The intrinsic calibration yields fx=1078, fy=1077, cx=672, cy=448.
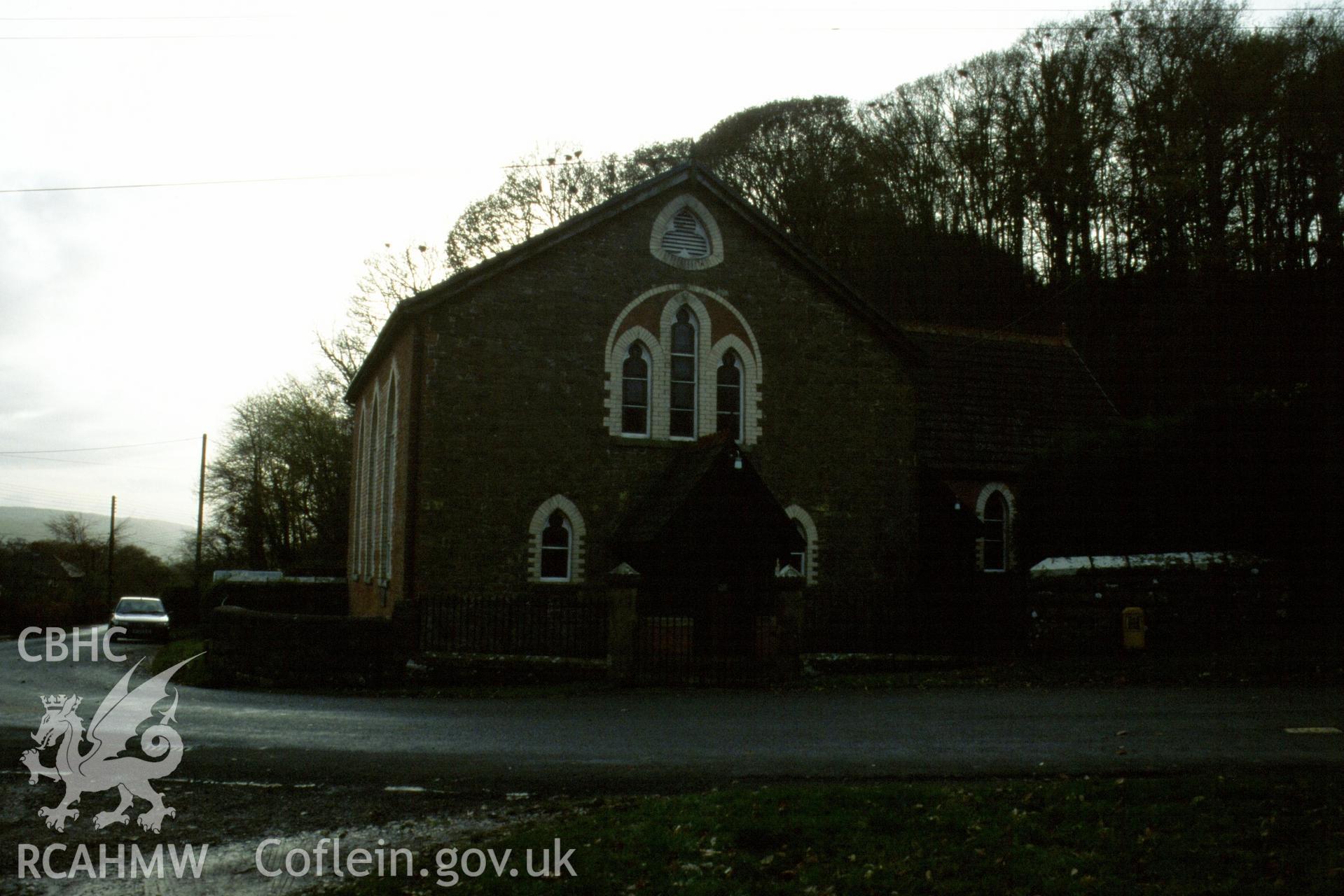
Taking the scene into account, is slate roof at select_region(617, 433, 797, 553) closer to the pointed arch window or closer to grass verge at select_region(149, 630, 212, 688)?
grass verge at select_region(149, 630, 212, 688)

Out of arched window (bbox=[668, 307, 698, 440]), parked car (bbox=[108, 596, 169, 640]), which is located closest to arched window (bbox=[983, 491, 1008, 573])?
arched window (bbox=[668, 307, 698, 440])

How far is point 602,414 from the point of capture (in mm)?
21406

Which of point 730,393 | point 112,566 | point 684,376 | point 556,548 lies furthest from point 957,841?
point 112,566

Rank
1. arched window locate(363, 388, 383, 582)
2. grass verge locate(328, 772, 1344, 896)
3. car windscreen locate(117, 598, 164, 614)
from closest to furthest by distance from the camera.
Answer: grass verge locate(328, 772, 1344, 896) → arched window locate(363, 388, 383, 582) → car windscreen locate(117, 598, 164, 614)

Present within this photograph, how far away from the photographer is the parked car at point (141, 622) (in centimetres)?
3397

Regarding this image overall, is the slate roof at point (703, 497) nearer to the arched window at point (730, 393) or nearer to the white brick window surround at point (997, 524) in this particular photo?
the arched window at point (730, 393)

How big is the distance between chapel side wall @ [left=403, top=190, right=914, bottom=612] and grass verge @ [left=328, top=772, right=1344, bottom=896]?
12.6 metres

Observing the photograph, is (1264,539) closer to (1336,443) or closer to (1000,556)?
(1336,443)

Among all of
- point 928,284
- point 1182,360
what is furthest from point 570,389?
point 928,284

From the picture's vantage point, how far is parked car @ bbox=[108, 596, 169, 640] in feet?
111

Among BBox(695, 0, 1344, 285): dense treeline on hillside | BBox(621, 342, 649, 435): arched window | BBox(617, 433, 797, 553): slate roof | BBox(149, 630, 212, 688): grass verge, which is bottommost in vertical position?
BBox(149, 630, 212, 688): grass verge

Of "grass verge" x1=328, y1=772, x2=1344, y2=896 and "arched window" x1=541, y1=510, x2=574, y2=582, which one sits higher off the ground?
"arched window" x1=541, y1=510, x2=574, y2=582

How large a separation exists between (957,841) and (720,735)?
195 inches

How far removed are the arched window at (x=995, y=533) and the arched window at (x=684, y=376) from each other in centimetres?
930
